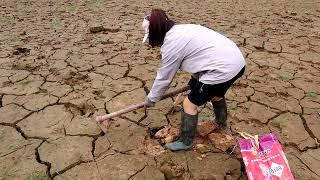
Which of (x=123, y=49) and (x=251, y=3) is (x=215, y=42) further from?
(x=251, y=3)

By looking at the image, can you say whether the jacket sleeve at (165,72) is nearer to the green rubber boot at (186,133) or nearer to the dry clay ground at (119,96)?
the green rubber boot at (186,133)

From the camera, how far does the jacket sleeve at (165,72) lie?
2.04m

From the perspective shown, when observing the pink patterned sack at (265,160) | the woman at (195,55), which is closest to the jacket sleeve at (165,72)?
the woman at (195,55)

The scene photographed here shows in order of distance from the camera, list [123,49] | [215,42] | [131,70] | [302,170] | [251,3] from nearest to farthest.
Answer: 1. [215,42]
2. [302,170]
3. [131,70]
4. [123,49]
5. [251,3]

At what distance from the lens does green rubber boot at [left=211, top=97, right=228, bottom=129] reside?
95.4 inches

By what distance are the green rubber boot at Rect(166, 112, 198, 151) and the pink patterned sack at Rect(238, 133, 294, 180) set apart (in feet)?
1.19

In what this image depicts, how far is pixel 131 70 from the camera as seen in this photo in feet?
11.8

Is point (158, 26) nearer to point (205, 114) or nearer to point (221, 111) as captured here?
point (221, 111)

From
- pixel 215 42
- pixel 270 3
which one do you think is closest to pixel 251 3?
pixel 270 3

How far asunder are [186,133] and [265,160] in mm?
553

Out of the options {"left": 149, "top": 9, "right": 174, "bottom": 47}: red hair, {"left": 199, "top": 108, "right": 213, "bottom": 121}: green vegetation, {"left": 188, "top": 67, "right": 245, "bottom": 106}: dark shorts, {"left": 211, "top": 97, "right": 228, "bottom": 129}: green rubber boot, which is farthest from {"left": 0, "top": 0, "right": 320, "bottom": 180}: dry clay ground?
{"left": 149, "top": 9, "right": 174, "bottom": 47}: red hair

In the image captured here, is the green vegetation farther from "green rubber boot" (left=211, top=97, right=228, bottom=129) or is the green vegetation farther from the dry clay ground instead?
"green rubber boot" (left=211, top=97, right=228, bottom=129)

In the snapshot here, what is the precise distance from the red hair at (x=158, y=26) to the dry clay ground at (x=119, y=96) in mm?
827

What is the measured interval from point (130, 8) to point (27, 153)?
4.33 metres
